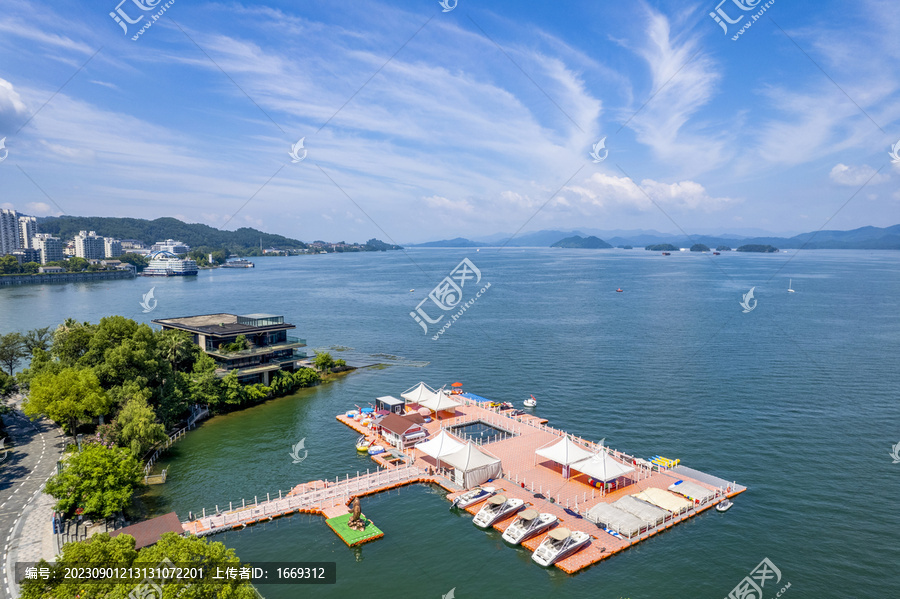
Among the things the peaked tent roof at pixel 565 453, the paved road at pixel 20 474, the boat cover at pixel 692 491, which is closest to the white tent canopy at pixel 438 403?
the peaked tent roof at pixel 565 453

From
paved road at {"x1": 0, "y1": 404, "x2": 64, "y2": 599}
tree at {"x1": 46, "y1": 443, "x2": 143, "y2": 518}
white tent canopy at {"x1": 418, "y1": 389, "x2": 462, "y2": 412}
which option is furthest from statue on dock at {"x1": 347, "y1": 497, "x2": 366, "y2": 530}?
white tent canopy at {"x1": 418, "y1": 389, "x2": 462, "y2": 412}

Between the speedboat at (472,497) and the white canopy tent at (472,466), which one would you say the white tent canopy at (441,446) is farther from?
the speedboat at (472,497)

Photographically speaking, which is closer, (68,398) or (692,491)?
(692,491)

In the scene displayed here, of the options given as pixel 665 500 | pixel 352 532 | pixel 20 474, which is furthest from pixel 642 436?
pixel 20 474

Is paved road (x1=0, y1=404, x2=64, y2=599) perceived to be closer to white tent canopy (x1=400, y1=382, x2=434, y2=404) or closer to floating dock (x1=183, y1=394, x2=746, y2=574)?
floating dock (x1=183, y1=394, x2=746, y2=574)

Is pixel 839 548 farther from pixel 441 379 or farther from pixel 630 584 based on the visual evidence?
pixel 441 379

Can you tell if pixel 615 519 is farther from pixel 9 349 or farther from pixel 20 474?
pixel 9 349

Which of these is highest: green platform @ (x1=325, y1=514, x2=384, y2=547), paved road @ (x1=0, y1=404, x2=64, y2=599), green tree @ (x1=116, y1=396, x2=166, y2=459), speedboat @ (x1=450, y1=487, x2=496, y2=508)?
green tree @ (x1=116, y1=396, x2=166, y2=459)

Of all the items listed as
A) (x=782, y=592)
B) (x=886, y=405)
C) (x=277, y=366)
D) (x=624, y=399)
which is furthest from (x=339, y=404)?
Answer: (x=886, y=405)
